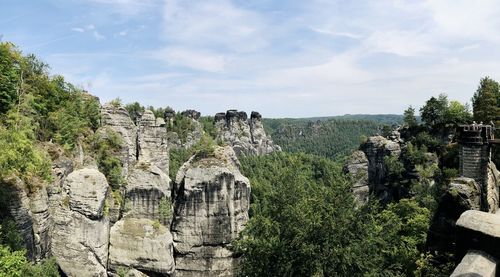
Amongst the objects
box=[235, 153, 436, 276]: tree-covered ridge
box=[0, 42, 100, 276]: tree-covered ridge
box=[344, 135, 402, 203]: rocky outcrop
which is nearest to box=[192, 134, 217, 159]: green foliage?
box=[0, 42, 100, 276]: tree-covered ridge

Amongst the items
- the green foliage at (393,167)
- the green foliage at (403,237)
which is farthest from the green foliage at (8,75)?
the green foliage at (393,167)

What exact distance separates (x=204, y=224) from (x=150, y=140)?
34.4 ft

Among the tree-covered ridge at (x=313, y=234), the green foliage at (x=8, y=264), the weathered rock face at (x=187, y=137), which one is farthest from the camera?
the weathered rock face at (x=187, y=137)

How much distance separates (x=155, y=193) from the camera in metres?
31.3

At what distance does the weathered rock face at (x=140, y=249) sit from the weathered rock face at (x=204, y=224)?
2305 mm

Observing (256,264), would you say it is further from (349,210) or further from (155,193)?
(155,193)

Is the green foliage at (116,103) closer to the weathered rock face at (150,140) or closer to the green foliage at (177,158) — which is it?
the weathered rock face at (150,140)

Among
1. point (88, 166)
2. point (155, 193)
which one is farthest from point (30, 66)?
point (155, 193)

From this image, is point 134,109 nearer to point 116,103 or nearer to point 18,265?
point 116,103

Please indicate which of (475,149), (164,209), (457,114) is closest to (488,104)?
(457,114)

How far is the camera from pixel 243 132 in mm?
140750

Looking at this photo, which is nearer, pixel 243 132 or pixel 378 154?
pixel 378 154

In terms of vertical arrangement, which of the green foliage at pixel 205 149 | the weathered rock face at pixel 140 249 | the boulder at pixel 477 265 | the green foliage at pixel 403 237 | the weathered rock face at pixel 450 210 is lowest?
the weathered rock face at pixel 140 249

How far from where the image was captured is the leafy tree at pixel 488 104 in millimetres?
40531
